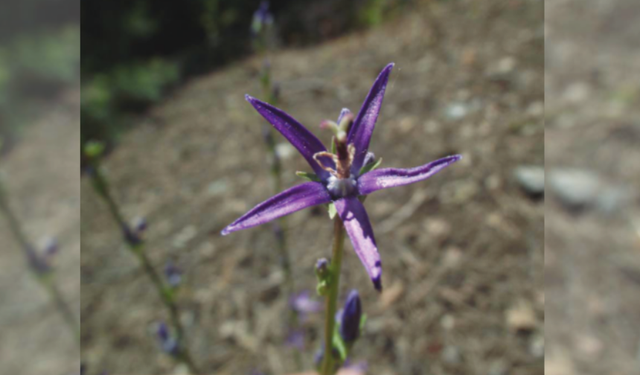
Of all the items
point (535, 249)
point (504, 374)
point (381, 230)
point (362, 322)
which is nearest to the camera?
point (362, 322)

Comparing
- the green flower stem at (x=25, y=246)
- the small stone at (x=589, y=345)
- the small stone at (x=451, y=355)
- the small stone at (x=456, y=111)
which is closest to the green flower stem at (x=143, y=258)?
the green flower stem at (x=25, y=246)

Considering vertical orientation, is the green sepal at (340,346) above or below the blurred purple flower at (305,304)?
above

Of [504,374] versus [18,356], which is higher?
[504,374]

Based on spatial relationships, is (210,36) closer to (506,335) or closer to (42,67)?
(42,67)

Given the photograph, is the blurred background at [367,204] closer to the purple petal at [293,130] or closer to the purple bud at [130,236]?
the purple bud at [130,236]

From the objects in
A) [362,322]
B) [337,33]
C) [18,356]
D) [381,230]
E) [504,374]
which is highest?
[362,322]

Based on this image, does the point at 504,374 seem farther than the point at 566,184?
No

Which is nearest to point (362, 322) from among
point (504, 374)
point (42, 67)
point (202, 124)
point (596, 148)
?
point (504, 374)
